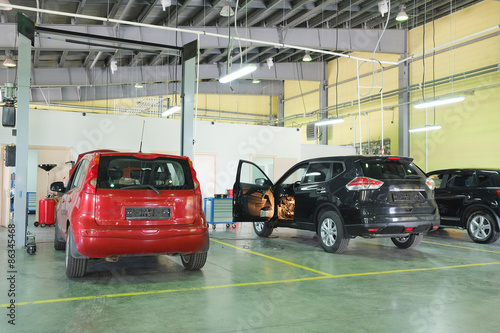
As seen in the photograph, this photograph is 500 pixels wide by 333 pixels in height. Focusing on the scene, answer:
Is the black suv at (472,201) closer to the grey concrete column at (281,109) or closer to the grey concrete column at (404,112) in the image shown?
the grey concrete column at (404,112)

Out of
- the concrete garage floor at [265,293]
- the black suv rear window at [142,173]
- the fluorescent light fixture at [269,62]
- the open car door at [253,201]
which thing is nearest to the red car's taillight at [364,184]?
the concrete garage floor at [265,293]

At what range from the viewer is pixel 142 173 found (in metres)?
5.01

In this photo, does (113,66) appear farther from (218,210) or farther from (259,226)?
(259,226)

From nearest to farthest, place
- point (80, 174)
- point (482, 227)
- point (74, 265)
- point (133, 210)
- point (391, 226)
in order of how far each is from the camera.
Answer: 1. point (133, 210)
2. point (74, 265)
3. point (80, 174)
4. point (391, 226)
5. point (482, 227)

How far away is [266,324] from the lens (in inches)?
136

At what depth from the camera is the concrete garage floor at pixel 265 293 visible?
3453 mm

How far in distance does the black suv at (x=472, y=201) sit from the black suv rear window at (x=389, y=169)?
2.36 m

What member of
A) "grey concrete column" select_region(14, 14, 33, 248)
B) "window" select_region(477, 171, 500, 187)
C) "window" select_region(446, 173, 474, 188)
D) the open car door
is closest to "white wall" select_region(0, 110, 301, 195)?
"grey concrete column" select_region(14, 14, 33, 248)

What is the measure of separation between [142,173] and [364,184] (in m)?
3.25

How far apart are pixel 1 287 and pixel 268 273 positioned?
2946 mm

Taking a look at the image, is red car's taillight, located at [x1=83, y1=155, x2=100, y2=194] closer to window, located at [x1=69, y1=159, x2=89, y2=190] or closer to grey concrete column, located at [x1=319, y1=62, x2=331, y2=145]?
window, located at [x1=69, y1=159, x2=89, y2=190]

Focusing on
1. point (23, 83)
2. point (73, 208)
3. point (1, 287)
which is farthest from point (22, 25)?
point (1, 287)

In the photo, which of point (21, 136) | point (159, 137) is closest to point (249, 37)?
point (159, 137)

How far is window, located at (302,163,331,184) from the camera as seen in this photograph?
7329 millimetres
